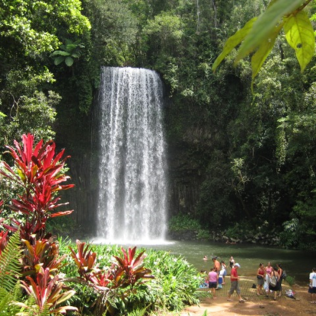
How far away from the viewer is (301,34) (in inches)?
27.0

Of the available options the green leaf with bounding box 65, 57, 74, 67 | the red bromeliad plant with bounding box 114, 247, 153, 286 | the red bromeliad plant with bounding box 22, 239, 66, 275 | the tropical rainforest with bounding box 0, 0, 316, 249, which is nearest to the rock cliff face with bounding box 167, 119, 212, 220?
the tropical rainforest with bounding box 0, 0, 316, 249

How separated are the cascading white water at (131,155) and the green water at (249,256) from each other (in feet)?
13.3

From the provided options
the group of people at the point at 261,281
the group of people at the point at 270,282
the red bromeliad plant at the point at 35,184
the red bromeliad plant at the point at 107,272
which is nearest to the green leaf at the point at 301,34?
the red bromeliad plant at the point at 35,184

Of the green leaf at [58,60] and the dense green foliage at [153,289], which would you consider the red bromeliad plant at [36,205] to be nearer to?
the dense green foliage at [153,289]

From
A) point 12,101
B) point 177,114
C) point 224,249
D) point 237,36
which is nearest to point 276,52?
point 177,114

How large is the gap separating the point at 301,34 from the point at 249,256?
632 inches

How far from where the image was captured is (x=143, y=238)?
22188 millimetres

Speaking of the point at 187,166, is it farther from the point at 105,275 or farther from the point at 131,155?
the point at 105,275

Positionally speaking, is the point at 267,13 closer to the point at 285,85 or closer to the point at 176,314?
the point at 176,314

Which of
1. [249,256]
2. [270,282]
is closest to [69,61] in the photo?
[249,256]

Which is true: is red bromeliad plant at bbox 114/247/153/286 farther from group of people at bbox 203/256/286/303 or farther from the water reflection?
the water reflection

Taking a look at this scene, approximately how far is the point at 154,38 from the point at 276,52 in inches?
340

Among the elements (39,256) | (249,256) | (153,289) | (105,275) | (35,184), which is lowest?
(249,256)

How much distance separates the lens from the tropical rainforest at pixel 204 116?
18.7 metres
